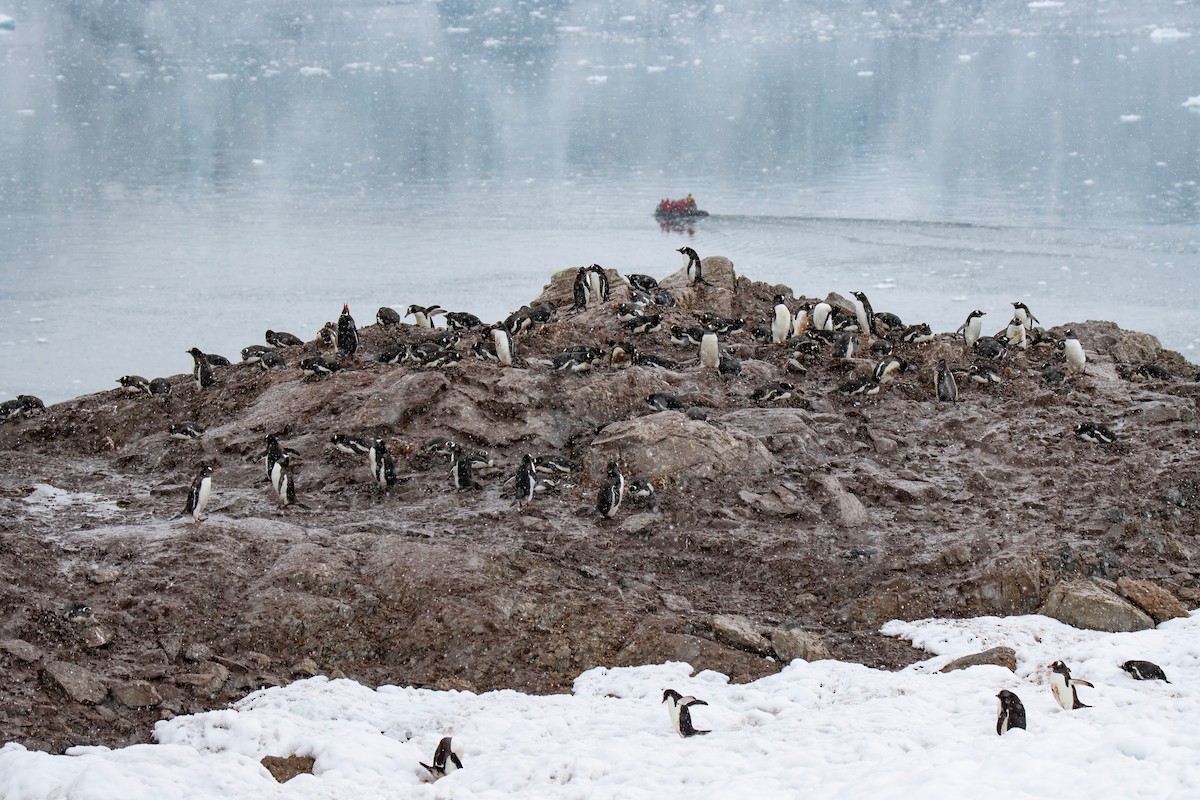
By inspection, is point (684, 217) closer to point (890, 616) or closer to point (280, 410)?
point (280, 410)

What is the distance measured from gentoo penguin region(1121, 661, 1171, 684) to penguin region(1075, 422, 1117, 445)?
16.9 ft

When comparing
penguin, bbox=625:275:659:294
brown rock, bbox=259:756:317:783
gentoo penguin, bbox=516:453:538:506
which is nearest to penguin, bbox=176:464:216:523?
gentoo penguin, bbox=516:453:538:506

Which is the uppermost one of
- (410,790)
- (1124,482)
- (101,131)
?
(101,131)

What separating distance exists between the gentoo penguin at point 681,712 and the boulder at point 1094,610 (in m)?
3.81

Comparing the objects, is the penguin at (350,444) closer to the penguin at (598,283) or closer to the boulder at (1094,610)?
the penguin at (598,283)

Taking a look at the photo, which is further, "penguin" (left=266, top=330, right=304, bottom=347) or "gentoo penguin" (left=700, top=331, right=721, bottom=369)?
"penguin" (left=266, top=330, right=304, bottom=347)

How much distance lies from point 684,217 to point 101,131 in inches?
1051

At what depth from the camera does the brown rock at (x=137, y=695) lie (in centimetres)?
935

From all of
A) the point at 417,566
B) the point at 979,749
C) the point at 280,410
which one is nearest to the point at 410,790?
the point at 417,566

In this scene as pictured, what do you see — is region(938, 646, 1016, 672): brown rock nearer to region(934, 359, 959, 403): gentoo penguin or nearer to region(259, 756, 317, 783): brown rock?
region(259, 756, 317, 783): brown rock

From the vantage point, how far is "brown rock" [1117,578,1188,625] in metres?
11.2

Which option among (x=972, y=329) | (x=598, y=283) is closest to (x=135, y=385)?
(x=598, y=283)

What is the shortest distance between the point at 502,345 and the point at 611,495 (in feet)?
13.0

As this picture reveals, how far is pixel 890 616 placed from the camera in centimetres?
1144
